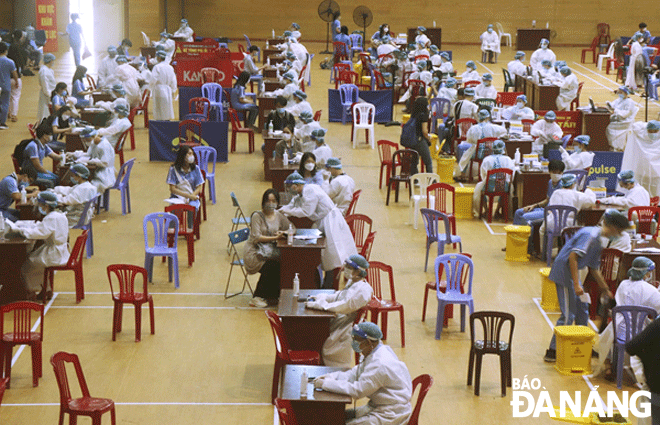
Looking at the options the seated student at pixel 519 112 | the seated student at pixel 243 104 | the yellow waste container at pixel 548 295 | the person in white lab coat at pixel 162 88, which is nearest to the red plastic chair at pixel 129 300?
the yellow waste container at pixel 548 295

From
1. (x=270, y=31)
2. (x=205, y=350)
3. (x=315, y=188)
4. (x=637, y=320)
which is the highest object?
(x=270, y=31)

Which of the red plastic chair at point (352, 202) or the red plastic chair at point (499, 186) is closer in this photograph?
the red plastic chair at point (352, 202)

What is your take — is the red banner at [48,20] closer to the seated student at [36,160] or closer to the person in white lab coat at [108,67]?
the person in white lab coat at [108,67]

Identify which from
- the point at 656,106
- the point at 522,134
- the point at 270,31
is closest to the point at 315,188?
the point at 522,134

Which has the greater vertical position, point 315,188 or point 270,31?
point 270,31

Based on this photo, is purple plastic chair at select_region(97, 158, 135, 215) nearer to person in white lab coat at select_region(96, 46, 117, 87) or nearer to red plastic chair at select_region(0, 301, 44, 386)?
red plastic chair at select_region(0, 301, 44, 386)

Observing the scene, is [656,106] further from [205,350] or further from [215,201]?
[205,350]

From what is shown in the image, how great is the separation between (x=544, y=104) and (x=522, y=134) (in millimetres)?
6149

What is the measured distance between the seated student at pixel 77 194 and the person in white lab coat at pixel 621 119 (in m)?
11.9

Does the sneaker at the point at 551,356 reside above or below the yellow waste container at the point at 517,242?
below

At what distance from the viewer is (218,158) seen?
18.7 metres

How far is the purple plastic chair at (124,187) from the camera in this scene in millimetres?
14672

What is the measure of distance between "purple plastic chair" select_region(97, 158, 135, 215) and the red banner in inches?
787

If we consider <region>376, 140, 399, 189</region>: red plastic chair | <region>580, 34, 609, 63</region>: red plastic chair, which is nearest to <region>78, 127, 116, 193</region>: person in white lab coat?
<region>376, 140, 399, 189</region>: red plastic chair
